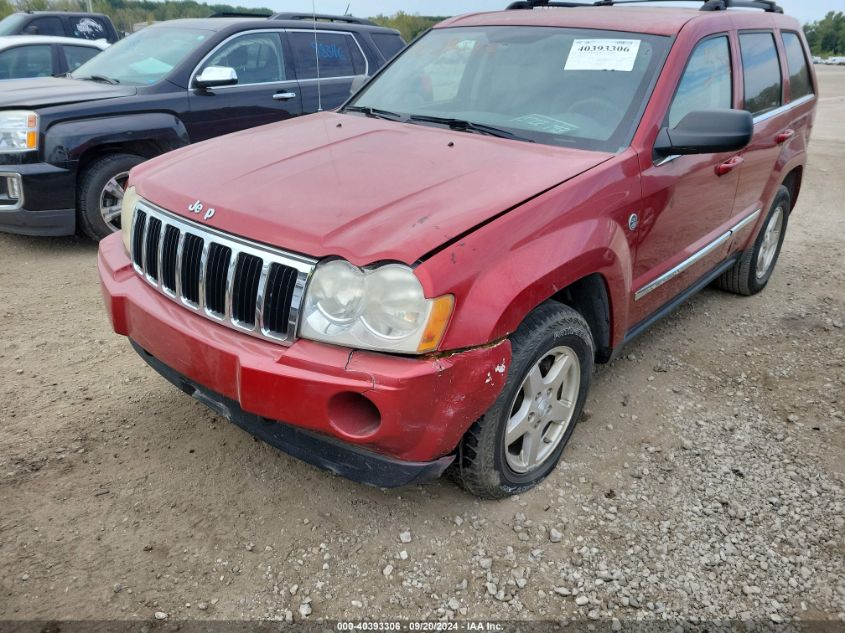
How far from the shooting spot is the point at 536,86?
3041mm

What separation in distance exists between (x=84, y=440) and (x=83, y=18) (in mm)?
10544

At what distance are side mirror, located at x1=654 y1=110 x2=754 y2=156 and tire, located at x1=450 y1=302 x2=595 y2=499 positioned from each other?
88cm

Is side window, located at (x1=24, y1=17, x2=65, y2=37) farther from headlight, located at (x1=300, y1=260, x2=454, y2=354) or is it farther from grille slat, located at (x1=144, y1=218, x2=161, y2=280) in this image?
headlight, located at (x1=300, y1=260, x2=454, y2=354)

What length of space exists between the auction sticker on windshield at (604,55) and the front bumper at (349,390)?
1583 millimetres

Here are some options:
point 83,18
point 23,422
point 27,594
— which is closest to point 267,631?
point 27,594

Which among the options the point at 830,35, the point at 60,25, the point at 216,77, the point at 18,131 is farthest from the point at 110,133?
the point at 830,35

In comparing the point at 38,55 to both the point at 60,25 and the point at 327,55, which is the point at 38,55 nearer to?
the point at 60,25

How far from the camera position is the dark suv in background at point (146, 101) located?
4766 millimetres

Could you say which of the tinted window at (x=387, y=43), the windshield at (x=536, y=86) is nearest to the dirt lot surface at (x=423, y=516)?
the windshield at (x=536, y=86)

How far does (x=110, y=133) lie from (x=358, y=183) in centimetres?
349

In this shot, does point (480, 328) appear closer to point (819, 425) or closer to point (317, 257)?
point (317, 257)

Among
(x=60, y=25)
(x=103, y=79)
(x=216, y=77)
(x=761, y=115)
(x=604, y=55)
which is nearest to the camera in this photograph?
(x=604, y=55)

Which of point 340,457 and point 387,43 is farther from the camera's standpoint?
point 387,43

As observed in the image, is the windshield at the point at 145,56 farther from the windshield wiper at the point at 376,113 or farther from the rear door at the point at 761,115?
the rear door at the point at 761,115
